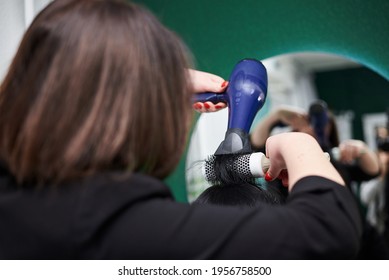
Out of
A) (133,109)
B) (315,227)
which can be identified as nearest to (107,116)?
(133,109)

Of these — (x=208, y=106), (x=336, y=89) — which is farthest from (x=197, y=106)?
(x=336, y=89)

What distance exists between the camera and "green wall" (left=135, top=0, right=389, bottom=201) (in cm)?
80

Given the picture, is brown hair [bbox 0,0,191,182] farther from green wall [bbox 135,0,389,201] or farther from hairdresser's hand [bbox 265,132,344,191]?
green wall [bbox 135,0,389,201]

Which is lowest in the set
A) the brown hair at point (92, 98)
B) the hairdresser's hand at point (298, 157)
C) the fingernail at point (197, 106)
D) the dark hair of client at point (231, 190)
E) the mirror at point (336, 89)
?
the mirror at point (336, 89)

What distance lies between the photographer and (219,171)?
2.39 feet

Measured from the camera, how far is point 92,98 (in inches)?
16.4

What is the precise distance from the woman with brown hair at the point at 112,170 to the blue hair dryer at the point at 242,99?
260mm

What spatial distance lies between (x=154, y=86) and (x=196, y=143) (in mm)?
603

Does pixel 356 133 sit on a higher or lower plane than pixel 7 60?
lower

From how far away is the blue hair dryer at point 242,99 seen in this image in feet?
2.35

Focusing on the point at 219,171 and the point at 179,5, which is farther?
the point at 179,5

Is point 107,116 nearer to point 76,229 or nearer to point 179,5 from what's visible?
point 76,229

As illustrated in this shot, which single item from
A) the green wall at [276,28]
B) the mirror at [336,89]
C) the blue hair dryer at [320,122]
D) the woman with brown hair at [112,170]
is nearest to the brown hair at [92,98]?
the woman with brown hair at [112,170]

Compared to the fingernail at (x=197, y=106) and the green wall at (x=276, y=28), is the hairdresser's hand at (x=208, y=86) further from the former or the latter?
the green wall at (x=276, y=28)
